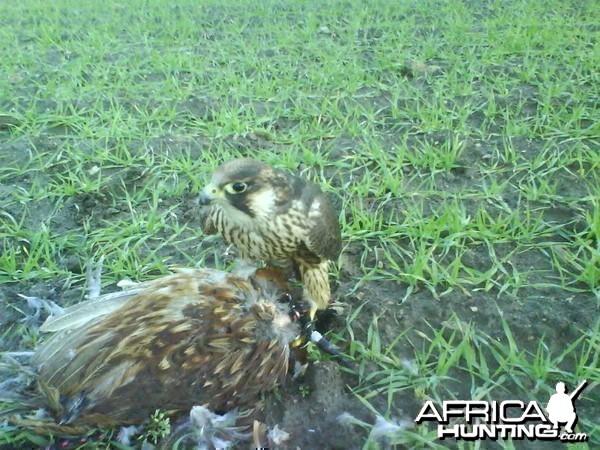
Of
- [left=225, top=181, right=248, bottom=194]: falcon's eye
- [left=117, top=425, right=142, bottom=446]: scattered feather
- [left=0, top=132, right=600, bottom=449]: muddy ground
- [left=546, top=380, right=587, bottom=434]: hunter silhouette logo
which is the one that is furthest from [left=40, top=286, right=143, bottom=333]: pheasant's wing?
[left=546, top=380, right=587, bottom=434]: hunter silhouette logo

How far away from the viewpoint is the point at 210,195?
1997mm

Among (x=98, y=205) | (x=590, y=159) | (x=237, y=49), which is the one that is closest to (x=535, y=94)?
(x=590, y=159)

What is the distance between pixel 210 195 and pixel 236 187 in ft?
0.32

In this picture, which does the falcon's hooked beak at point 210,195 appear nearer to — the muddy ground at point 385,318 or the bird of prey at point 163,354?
the bird of prey at point 163,354

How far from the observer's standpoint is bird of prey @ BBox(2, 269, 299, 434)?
173cm

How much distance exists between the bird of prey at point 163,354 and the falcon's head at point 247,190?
0.26 m

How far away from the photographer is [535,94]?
13.0 feet

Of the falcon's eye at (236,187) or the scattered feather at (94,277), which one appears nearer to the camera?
the falcon's eye at (236,187)

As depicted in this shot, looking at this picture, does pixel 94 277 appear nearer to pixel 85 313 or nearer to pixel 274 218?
pixel 85 313

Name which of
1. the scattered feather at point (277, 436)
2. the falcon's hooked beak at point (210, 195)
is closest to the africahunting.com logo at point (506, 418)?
the scattered feather at point (277, 436)

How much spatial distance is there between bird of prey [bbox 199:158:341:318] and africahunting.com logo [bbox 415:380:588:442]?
0.63 m

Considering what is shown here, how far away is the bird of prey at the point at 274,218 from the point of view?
2008 millimetres

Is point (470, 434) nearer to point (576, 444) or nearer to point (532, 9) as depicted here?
point (576, 444)

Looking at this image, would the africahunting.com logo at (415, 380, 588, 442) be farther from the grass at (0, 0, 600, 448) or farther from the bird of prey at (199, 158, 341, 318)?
the bird of prey at (199, 158, 341, 318)
